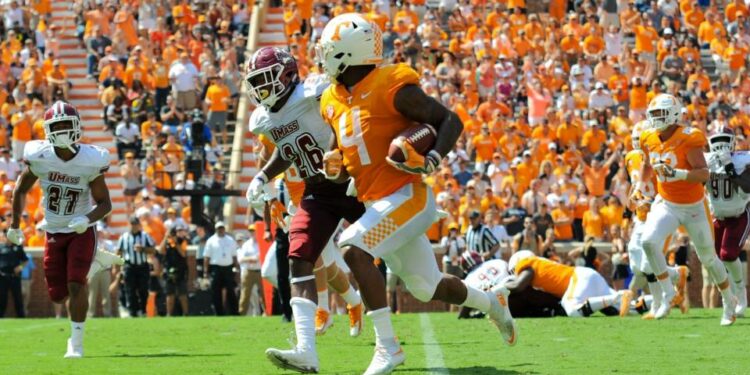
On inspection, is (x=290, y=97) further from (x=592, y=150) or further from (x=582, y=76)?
(x=582, y=76)

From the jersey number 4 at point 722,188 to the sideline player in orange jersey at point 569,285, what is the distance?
1365 millimetres

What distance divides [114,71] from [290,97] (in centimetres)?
1648

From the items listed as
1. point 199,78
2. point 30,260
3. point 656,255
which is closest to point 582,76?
point 199,78

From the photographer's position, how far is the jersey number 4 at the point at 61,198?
10711mm

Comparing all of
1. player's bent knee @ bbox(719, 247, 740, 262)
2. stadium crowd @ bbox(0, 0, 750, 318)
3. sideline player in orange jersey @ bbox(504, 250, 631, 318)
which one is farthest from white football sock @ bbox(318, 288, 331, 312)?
stadium crowd @ bbox(0, 0, 750, 318)

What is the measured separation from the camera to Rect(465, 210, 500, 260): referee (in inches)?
724

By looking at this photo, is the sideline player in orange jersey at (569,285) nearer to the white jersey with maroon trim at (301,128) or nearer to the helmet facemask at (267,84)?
the white jersey with maroon trim at (301,128)

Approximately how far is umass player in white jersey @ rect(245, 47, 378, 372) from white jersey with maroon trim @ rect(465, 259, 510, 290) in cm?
488

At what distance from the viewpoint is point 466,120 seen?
23.7 m

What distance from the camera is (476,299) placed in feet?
28.3

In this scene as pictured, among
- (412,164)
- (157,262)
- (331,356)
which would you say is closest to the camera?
(412,164)

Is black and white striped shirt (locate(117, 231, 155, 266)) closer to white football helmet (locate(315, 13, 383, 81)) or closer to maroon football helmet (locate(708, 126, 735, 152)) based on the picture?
maroon football helmet (locate(708, 126, 735, 152))

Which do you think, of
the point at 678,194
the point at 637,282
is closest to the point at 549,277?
the point at 637,282

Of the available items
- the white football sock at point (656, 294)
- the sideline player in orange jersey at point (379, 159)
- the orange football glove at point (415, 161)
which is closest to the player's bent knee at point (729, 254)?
the white football sock at point (656, 294)
